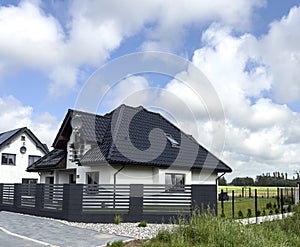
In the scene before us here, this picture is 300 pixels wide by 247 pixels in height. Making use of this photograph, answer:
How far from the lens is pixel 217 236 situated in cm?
838

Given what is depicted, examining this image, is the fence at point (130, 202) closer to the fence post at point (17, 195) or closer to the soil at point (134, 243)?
the fence post at point (17, 195)

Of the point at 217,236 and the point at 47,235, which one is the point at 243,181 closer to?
the point at 47,235

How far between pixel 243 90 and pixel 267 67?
2.04 m

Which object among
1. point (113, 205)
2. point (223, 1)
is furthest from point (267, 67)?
point (113, 205)

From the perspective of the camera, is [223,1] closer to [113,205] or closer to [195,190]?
[195,190]

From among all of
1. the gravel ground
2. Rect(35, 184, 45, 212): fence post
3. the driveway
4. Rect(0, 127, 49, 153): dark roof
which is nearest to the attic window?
Rect(35, 184, 45, 212): fence post

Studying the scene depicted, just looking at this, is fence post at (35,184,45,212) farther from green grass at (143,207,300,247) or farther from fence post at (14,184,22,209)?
green grass at (143,207,300,247)

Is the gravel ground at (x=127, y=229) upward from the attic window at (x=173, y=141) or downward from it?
downward

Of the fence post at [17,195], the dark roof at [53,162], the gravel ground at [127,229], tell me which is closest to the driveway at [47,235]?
the gravel ground at [127,229]

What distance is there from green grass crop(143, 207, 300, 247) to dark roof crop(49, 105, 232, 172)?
358 inches

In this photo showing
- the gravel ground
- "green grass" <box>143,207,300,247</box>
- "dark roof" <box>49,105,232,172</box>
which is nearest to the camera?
"green grass" <box>143,207,300,247</box>

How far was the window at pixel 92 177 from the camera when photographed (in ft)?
63.6

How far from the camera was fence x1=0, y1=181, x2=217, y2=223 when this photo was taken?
46.1ft

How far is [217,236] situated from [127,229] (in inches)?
179
